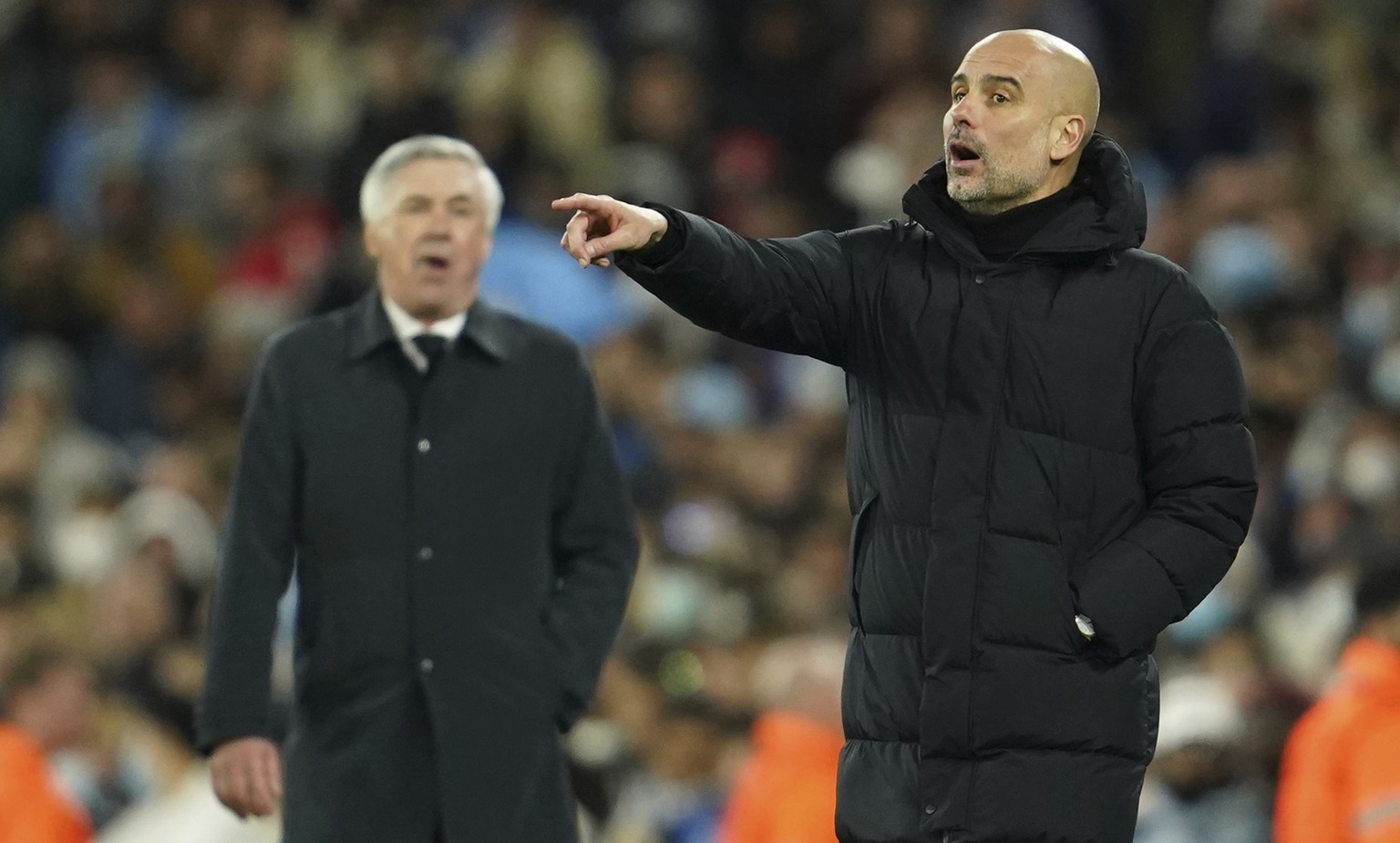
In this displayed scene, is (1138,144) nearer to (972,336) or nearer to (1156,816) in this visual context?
(1156,816)

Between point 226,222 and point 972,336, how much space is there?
28.1 feet

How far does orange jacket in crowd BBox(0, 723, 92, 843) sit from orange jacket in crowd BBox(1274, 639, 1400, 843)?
3.15m

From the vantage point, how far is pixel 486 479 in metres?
5.10

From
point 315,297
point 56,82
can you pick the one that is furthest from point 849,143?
point 56,82

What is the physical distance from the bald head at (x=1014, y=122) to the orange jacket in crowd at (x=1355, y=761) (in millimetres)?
2117

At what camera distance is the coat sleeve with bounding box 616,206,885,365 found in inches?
156

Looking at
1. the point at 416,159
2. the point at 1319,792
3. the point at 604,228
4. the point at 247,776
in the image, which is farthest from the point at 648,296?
the point at 604,228

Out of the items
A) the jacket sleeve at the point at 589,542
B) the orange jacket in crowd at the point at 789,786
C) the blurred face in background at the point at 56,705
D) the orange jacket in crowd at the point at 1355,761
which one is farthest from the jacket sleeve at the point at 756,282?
the blurred face in background at the point at 56,705

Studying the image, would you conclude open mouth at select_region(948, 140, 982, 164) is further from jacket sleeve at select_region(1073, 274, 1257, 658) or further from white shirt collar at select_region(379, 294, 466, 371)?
white shirt collar at select_region(379, 294, 466, 371)

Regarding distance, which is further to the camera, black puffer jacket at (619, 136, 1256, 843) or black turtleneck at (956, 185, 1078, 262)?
black turtleneck at (956, 185, 1078, 262)

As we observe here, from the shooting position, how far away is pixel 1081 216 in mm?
4086

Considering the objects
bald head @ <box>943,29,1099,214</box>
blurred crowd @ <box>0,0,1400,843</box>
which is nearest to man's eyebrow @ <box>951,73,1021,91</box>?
bald head @ <box>943,29,1099,214</box>

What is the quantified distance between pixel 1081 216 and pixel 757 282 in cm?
54

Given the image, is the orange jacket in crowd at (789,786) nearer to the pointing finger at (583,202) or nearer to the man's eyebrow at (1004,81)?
the man's eyebrow at (1004,81)
